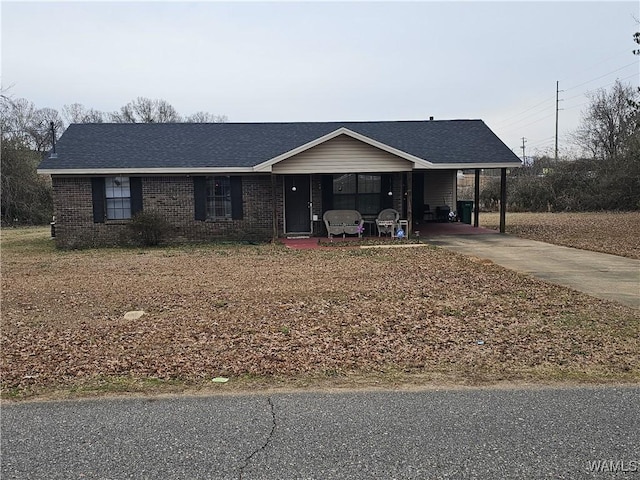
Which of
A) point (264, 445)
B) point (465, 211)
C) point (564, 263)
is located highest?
point (465, 211)

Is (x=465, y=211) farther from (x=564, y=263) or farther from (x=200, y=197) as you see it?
(x=200, y=197)

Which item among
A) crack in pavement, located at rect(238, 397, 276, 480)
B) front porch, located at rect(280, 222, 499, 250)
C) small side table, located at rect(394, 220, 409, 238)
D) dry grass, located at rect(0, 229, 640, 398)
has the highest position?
small side table, located at rect(394, 220, 409, 238)

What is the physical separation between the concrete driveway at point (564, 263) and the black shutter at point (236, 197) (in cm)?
616

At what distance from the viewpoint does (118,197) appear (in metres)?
16.9

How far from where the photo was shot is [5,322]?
7145 mm

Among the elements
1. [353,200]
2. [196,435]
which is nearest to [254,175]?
[353,200]

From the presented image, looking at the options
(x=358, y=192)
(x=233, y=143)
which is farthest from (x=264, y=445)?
(x=233, y=143)

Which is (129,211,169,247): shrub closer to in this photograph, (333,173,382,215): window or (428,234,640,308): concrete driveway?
(333,173,382,215): window

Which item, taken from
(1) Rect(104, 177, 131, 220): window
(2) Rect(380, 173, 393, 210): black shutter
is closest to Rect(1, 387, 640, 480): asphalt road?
(1) Rect(104, 177, 131, 220): window

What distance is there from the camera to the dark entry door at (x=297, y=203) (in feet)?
59.3

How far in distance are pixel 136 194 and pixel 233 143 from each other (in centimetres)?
396

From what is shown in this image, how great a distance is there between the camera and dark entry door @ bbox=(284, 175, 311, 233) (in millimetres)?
18062

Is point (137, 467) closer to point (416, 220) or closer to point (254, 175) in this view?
point (254, 175)

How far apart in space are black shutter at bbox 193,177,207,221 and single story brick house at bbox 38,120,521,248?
3 cm
